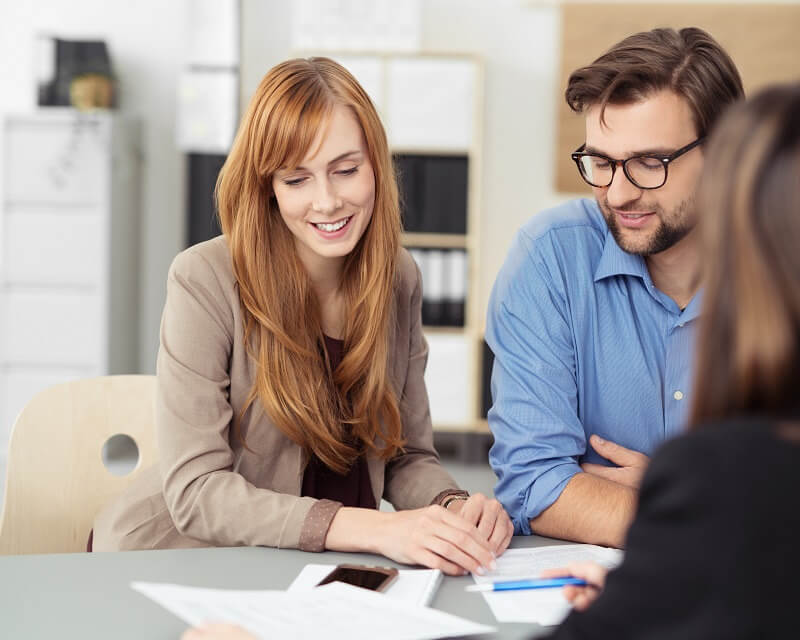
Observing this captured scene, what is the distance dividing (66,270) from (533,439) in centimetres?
361

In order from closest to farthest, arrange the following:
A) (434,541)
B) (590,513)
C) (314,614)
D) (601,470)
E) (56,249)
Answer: (314,614) < (434,541) < (590,513) < (601,470) < (56,249)

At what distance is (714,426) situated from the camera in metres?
0.70

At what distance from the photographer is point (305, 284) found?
176 centimetres

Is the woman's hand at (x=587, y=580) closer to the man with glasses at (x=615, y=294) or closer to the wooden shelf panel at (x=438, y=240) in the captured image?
the man with glasses at (x=615, y=294)

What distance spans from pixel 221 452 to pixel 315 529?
9.5 inches

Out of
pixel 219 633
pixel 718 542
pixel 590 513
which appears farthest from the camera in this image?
pixel 590 513

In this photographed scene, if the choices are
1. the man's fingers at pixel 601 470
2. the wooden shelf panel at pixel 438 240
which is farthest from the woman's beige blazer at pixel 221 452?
the wooden shelf panel at pixel 438 240

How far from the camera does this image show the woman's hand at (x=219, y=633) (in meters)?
0.97

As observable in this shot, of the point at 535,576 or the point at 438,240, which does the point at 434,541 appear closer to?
the point at 535,576

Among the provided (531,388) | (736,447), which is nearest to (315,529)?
(531,388)

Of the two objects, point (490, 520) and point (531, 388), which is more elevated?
point (531, 388)

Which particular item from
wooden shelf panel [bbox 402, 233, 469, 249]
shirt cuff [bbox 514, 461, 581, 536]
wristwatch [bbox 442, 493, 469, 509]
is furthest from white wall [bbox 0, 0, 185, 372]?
shirt cuff [bbox 514, 461, 581, 536]

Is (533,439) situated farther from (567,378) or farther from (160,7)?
(160,7)

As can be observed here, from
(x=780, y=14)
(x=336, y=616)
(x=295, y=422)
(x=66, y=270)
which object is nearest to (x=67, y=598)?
(x=336, y=616)
